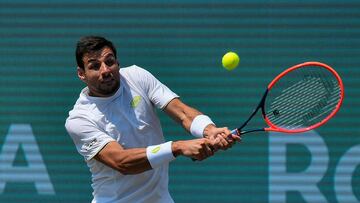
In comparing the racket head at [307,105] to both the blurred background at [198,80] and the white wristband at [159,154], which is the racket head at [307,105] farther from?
the blurred background at [198,80]

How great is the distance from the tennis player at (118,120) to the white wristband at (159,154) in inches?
4.3

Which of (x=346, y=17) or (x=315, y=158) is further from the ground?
(x=346, y=17)

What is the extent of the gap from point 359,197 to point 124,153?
294 centimetres

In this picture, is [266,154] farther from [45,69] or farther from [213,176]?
[45,69]

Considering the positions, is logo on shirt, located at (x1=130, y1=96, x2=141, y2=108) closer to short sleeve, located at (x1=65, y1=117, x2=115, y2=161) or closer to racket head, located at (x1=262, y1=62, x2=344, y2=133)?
short sleeve, located at (x1=65, y1=117, x2=115, y2=161)

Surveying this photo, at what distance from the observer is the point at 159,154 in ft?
14.3

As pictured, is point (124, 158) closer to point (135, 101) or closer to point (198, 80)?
point (135, 101)

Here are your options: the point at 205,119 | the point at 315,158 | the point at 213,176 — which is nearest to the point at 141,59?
the point at 213,176

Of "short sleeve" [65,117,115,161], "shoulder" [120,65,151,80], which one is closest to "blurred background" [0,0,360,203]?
"shoulder" [120,65,151,80]

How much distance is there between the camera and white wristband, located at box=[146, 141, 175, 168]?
4.35 m

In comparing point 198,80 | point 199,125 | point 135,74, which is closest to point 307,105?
point 199,125

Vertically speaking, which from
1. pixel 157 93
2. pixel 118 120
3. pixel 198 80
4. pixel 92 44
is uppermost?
pixel 92 44

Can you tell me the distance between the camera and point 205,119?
4473mm

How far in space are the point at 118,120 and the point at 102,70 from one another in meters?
0.28
